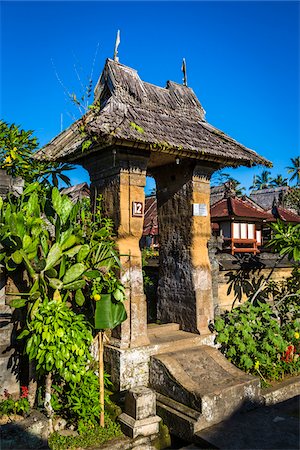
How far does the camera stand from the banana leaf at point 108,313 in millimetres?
5070

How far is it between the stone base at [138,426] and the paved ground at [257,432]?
1.20 ft

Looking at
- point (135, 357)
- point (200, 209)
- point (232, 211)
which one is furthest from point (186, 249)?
point (232, 211)

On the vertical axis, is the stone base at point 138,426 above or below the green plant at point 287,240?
below

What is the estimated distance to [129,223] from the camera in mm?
5875

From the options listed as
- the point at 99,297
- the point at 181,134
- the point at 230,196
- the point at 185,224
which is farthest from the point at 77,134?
the point at 230,196

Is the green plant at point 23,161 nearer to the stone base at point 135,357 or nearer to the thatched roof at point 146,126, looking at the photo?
the thatched roof at point 146,126

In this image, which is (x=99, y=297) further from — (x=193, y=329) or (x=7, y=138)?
(x=7, y=138)

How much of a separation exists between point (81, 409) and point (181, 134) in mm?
4292

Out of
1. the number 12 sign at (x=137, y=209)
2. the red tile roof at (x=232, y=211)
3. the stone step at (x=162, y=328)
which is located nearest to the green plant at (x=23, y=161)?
the number 12 sign at (x=137, y=209)

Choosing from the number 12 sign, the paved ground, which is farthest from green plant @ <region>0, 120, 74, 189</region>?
the paved ground

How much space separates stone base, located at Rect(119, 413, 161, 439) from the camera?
15.4ft

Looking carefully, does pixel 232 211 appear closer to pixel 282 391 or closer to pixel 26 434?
pixel 282 391

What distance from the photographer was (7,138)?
6.22 m

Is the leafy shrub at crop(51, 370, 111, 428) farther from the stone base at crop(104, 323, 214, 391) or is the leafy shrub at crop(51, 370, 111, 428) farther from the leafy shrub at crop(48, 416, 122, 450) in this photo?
the stone base at crop(104, 323, 214, 391)
